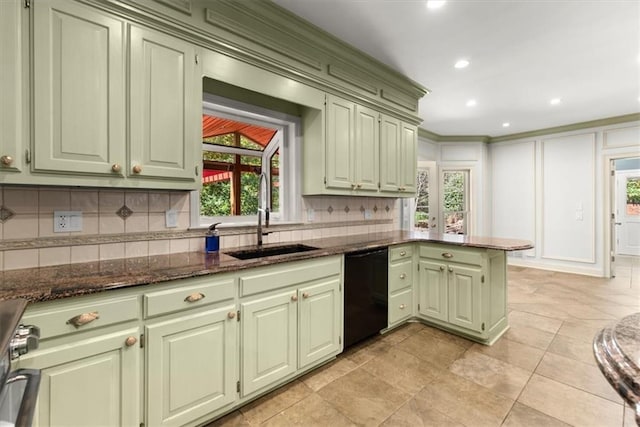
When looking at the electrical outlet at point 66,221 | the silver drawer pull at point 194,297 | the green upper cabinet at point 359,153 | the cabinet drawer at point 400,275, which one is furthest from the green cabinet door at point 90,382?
the cabinet drawer at point 400,275

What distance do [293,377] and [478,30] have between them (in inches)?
123

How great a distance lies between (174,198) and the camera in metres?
2.08

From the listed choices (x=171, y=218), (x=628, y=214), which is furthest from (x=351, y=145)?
(x=628, y=214)

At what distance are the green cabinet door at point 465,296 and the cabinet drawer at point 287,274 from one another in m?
1.26

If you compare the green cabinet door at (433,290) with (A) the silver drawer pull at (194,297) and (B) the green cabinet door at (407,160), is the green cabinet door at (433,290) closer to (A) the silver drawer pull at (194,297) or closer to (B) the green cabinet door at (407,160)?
(B) the green cabinet door at (407,160)

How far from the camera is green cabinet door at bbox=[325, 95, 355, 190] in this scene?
2725mm

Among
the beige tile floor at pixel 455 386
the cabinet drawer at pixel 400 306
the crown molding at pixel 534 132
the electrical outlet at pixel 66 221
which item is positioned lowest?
the beige tile floor at pixel 455 386

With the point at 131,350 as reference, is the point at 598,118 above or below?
above

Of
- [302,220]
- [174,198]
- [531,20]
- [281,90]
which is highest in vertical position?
[531,20]

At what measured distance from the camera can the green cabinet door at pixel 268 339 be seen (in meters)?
1.78

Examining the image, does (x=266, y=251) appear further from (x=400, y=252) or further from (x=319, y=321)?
(x=400, y=252)

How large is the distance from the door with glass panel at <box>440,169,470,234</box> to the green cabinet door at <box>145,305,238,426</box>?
17.6 feet

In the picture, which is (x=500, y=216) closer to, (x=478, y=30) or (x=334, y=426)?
(x=478, y=30)

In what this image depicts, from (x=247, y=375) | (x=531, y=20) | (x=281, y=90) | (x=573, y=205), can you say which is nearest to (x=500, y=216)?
(x=573, y=205)
